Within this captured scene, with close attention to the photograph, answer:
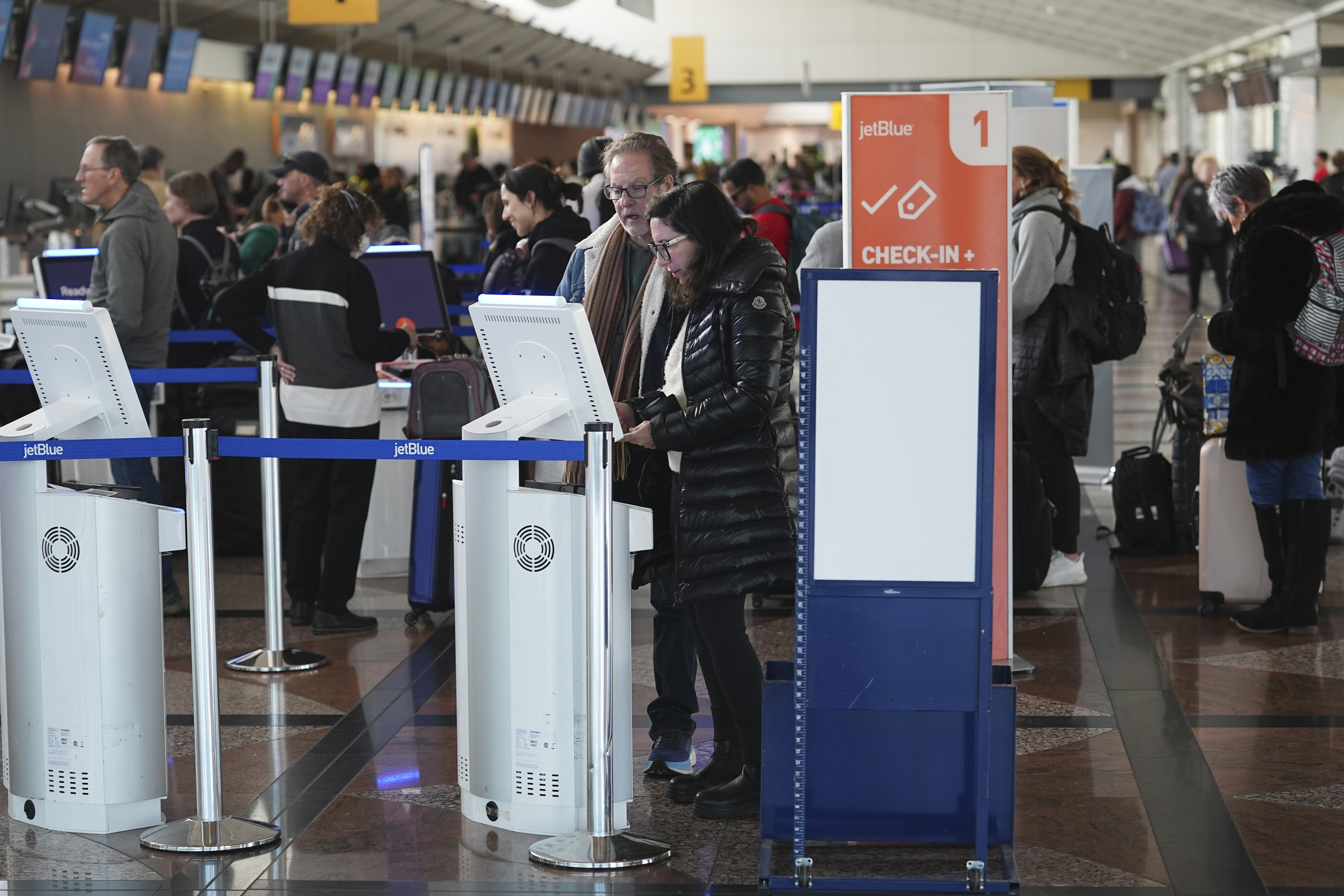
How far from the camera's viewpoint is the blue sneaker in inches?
145

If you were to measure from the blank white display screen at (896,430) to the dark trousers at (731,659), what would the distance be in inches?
15.8

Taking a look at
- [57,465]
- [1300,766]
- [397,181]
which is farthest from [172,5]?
[1300,766]

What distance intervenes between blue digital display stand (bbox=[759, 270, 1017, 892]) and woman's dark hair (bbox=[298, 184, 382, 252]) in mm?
2389

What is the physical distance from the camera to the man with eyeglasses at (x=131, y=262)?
5.30 meters

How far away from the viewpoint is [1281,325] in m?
4.73

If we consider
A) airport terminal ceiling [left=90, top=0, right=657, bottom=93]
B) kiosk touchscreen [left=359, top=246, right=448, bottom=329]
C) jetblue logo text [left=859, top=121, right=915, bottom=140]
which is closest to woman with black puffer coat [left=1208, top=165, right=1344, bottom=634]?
jetblue logo text [left=859, top=121, right=915, bottom=140]

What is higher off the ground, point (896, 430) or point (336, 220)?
point (336, 220)

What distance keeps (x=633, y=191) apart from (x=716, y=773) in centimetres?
130

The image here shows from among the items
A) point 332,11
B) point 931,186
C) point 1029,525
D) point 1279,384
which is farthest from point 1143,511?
point 332,11

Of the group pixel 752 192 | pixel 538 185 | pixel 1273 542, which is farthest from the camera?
pixel 752 192

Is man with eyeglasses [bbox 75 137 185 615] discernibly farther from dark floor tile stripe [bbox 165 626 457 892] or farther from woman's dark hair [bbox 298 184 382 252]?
dark floor tile stripe [bbox 165 626 457 892]

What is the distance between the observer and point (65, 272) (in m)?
6.13

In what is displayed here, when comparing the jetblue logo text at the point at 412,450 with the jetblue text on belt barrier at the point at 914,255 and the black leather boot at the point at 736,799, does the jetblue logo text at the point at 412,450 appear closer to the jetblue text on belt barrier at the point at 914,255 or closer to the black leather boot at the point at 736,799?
the black leather boot at the point at 736,799

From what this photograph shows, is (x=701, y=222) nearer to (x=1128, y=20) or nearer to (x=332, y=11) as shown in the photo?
(x=332, y=11)
